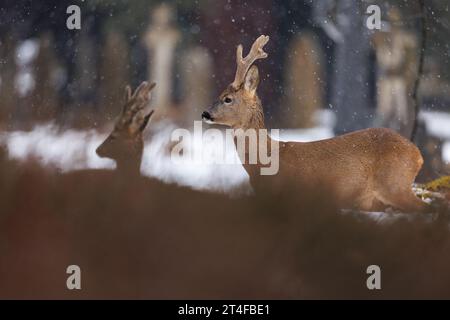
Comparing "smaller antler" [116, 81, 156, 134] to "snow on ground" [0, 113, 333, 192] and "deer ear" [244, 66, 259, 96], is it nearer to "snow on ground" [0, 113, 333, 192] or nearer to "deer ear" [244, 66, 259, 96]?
"snow on ground" [0, 113, 333, 192]

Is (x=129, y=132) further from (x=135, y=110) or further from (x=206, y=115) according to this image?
(x=206, y=115)

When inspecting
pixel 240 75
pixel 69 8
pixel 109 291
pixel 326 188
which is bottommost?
pixel 109 291

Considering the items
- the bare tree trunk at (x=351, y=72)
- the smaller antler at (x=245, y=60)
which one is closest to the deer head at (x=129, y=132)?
the smaller antler at (x=245, y=60)

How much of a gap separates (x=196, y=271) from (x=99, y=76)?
146 cm

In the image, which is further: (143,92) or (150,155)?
(143,92)

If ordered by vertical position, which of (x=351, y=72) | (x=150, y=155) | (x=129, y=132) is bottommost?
(x=150, y=155)

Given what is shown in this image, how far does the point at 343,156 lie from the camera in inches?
95.1

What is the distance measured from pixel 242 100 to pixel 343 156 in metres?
0.41

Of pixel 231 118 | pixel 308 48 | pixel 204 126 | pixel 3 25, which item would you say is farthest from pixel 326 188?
pixel 3 25

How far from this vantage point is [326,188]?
6.23 feet

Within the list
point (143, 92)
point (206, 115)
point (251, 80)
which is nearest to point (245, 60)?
point (251, 80)

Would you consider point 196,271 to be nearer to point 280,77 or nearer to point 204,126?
point 204,126

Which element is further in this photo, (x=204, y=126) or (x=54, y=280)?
(x=204, y=126)


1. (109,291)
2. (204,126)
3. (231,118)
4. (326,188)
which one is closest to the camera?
(109,291)
